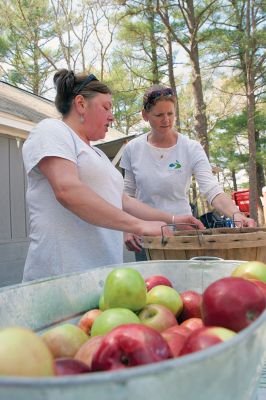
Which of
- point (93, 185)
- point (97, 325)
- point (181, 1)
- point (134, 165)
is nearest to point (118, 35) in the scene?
point (181, 1)

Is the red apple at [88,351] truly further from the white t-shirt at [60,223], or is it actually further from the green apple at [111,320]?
the white t-shirt at [60,223]

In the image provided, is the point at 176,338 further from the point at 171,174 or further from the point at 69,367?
the point at 171,174

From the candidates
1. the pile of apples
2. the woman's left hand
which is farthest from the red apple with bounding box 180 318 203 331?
the woman's left hand

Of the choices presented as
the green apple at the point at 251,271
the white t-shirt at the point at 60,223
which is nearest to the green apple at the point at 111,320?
the green apple at the point at 251,271

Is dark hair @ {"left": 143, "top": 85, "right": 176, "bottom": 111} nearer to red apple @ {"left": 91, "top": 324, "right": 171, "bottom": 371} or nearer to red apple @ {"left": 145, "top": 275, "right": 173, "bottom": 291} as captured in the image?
red apple @ {"left": 145, "top": 275, "right": 173, "bottom": 291}

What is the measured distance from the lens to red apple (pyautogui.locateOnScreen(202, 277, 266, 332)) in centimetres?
85

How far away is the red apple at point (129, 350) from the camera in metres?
0.67

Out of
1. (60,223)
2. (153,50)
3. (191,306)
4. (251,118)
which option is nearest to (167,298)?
(191,306)

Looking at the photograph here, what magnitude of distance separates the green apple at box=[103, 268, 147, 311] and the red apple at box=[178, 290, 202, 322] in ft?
0.40

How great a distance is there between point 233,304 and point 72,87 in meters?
1.53

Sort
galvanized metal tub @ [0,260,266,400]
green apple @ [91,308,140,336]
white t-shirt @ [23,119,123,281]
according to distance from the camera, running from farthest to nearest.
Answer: white t-shirt @ [23,119,123,281], green apple @ [91,308,140,336], galvanized metal tub @ [0,260,266,400]

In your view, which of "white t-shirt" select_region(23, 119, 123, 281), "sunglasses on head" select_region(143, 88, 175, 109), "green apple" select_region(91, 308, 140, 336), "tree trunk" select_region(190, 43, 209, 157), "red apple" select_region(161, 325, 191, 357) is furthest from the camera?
"tree trunk" select_region(190, 43, 209, 157)

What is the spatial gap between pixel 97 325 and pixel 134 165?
2029 millimetres

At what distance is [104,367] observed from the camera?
2.23 feet
